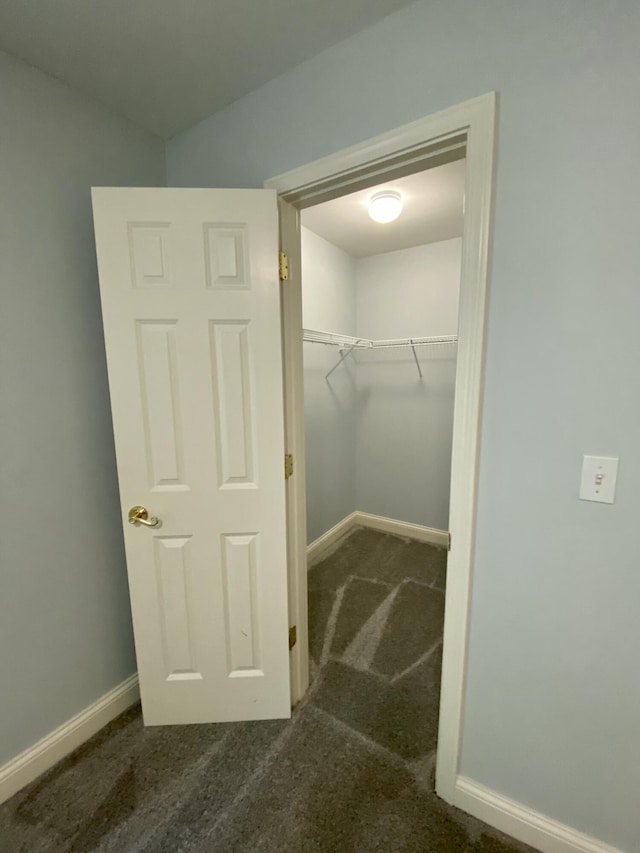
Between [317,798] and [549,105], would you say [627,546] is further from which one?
[317,798]

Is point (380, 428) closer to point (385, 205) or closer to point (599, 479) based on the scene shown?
point (385, 205)

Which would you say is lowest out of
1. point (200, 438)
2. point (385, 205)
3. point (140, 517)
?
point (140, 517)

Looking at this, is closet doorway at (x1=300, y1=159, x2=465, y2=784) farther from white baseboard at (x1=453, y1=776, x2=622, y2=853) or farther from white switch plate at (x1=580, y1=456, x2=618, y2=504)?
white switch plate at (x1=580, y1=456, x2=618, y2=504)

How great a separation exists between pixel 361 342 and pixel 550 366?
2.23 metres

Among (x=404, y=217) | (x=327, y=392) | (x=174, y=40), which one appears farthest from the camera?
(x=327, y=392)

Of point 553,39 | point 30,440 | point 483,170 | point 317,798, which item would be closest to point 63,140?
point 30,440

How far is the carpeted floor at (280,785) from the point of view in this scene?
43.7 inches

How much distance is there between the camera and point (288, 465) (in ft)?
4.68

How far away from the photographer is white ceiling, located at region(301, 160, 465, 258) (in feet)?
6.21

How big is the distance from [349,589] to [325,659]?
62 centimetres

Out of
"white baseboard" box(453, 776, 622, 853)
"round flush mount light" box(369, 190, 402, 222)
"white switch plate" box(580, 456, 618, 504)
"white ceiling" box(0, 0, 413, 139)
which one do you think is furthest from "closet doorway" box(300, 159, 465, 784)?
"white switch plate" box(580, 456, 618, 504)

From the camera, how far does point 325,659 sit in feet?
6.05

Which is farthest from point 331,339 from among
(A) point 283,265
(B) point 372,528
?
(B) point 372,528

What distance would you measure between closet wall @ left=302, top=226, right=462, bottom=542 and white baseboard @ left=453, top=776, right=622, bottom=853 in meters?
1.77
